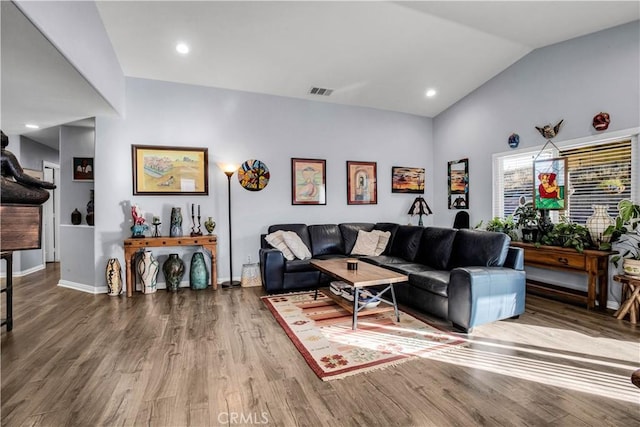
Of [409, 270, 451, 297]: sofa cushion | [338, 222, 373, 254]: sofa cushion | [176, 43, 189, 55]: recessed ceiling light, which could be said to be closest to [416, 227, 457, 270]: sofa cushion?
[409, 270, 451, 297]: sofa cushion

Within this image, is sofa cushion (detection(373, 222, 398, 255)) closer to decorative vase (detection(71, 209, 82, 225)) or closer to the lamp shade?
the lamp shade

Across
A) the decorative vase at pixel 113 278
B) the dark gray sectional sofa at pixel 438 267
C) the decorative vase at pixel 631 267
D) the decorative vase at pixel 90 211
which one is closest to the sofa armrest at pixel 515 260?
the dark gray sectional sofa at pixel 438 267

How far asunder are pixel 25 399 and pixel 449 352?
2.99m

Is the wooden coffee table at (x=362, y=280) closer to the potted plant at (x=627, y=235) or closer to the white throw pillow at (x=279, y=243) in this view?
the white throw pillow at (x=279, y=243)

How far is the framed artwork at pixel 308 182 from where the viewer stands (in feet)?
17.2

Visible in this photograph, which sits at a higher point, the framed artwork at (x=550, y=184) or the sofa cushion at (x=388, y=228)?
the framed artwork at (x=550, y=184)

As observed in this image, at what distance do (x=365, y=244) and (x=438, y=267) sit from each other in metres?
1.32

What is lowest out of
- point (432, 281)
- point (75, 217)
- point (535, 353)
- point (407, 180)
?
point (535, 353)

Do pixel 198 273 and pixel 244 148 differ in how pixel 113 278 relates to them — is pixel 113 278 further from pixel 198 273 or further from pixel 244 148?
pixel 244 148

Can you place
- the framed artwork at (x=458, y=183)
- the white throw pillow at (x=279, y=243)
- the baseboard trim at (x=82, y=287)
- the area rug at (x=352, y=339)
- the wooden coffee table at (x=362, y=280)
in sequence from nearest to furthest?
the area rug at (x=352, y=339) → the wooden coffee table at (x=362, y=280) → the baseboard trim at (x=82, y=287) → the white throw pillow at (x=279, y=243) → the framed artwork at (x=458, y=183)

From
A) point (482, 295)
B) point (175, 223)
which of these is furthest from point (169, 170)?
point (482, 295)

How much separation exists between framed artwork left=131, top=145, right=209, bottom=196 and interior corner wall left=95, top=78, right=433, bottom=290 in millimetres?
95

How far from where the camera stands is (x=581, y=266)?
3539mm

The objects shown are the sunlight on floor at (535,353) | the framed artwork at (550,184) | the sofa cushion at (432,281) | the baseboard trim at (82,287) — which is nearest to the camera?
the sunlight on floor at (535,353)
